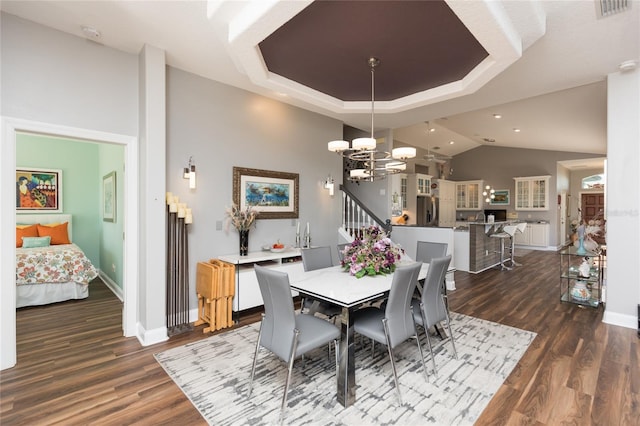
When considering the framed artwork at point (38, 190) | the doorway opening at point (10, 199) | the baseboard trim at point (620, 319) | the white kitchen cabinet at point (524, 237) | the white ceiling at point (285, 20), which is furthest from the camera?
the white kitchen cabinet at point (524, 237)

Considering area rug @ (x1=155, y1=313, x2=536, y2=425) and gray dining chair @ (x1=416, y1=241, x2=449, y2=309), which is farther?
gray dining chair @ (x1=416, y1=241, x2=449, y2=309)

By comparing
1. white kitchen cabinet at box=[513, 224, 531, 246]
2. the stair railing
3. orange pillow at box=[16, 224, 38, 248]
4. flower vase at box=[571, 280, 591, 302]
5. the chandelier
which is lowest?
flower vase at box=[571, 280, 591, 302]

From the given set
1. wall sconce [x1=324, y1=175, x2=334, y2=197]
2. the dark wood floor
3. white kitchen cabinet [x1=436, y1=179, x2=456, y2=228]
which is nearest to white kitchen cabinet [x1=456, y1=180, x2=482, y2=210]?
white kitchen cabinet [x1=436, y1=179, x2=456, y2=228]

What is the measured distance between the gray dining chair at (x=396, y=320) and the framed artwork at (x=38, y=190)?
6101mm

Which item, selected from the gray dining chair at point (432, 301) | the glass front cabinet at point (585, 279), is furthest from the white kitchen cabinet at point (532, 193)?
the gray dining chair at point (432, 301)

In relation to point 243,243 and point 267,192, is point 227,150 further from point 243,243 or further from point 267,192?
point 243,243

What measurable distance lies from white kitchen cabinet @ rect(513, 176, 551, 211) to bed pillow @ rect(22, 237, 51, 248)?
1256cm

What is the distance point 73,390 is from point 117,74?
2969 millimetres

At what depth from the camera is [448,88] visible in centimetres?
367

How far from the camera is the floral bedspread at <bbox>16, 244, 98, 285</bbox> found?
13.2 ft

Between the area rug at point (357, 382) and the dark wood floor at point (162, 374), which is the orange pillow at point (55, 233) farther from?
the area rug at point (357, 382)

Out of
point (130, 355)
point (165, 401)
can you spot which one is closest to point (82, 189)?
point (130, 355)

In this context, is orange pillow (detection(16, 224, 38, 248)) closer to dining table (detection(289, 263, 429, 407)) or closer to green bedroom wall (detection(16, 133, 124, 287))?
green bedroom wall (detection(16, 133, 124, 287))

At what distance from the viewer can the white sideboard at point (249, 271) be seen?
11.7 feet
